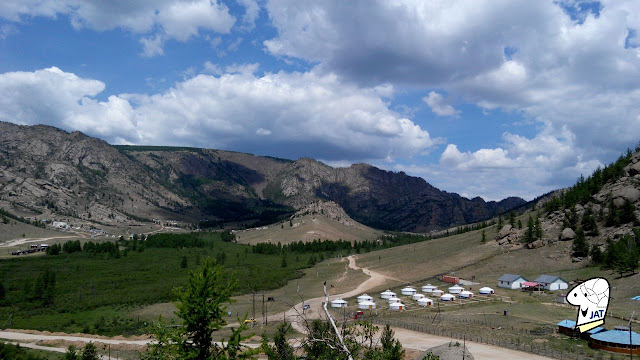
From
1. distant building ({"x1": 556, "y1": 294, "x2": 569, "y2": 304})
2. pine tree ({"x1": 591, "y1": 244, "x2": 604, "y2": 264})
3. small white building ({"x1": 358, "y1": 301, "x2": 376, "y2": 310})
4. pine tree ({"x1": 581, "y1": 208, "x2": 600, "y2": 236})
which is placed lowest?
small white building ({"x1": 358, "y1": 301, "x2": 376, "y2": 310})

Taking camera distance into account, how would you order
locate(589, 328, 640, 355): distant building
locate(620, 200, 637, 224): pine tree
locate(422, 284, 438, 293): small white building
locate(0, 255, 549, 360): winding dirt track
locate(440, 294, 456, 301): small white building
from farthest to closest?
1. locate(620, 200, 637, 224): pine tree
2. locate(422, 284, 438, 293): small white building
3. locate(440, 294, 456, 301): small white building
4. locate(0, 255, 549, 360): winding dirt track
5. locate(589, 328, 640, 355): distant building

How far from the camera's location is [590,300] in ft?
147

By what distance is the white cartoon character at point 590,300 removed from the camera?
43.6 m

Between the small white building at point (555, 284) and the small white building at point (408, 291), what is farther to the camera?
the small white building at point (408, 291)

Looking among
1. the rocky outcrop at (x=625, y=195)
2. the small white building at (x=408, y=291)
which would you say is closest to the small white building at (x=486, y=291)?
the small white building at (x=408, y=291)

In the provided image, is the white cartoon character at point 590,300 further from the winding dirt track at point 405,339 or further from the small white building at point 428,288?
the small white building at point 428,288

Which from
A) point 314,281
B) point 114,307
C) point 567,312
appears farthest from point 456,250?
point 114,307

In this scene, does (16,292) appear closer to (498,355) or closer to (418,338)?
(418,338)

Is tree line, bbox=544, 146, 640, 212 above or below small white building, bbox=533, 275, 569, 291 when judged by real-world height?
above

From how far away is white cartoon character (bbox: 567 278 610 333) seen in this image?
43.6 meters

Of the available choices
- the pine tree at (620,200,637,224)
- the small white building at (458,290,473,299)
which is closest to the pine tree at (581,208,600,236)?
the pine tree at (620,200,637,224)

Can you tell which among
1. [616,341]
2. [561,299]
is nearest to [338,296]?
[561,299]

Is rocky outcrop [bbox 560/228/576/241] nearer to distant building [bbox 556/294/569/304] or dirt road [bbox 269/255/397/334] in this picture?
distant building [bbox 556/294/569/304]

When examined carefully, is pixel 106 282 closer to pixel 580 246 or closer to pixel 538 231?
pixel 538 231
